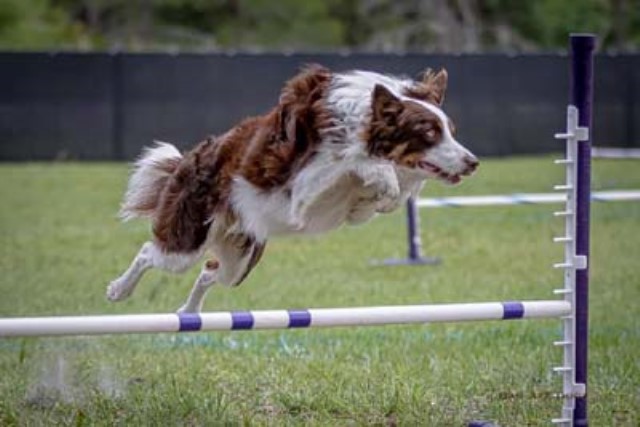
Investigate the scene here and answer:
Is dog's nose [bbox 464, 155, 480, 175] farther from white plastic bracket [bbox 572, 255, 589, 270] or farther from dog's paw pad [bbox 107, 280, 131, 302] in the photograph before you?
dog's paw pad [bbox 107, 280, 131, 302]

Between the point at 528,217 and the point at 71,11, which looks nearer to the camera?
the point at 528,217

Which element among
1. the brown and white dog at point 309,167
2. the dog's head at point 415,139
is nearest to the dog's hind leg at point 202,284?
the brown and white dog at point 309,167

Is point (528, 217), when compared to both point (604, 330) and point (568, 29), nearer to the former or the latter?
point (604, 330)

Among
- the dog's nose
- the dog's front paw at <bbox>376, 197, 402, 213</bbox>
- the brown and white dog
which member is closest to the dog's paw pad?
the brown and white dog

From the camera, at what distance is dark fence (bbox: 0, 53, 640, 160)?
949 inches

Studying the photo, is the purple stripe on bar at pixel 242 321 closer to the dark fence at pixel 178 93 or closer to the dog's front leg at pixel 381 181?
the dog's front leg at pixel 381 181

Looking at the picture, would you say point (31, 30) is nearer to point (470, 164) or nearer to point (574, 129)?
point (470, 164)

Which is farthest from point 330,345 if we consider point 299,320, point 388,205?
point 299,320

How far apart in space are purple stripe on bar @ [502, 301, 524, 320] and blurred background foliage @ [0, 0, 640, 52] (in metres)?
37.1

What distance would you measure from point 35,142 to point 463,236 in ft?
41.1

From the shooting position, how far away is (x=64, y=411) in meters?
5.94

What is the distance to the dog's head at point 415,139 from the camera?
555 cm

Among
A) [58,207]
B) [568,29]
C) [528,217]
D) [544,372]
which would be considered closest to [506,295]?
[544,372]

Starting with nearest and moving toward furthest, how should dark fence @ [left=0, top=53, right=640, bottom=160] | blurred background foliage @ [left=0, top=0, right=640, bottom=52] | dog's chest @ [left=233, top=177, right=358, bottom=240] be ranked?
dog's chest @ [left=233, top=177, right=358, bottom=240]
dark fence @ [left=0, top=53, right=640, bottom=160]
blurred background foliage @ [left=0, top=0, right=640, bottom=52]
